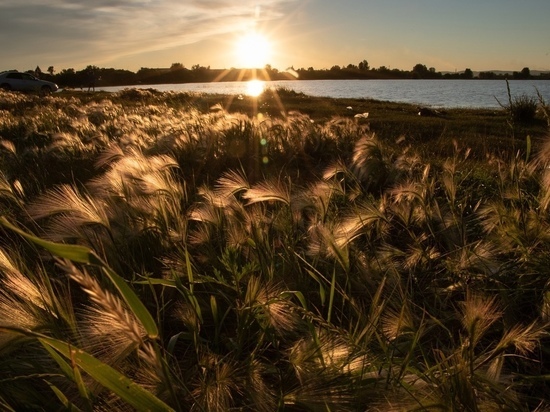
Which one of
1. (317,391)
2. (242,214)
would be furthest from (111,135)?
(317,391)

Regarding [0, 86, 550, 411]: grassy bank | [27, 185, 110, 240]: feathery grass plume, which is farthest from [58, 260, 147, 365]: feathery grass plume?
[27, 185, 110, 240]: feathery grass plume

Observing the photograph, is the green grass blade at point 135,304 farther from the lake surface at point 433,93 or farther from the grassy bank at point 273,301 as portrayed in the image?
the lake surface at point 433,93

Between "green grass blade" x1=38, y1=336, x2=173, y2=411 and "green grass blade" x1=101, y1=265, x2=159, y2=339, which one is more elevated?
"green grass blade" x1=101, y1=265, x2=159, y2=339

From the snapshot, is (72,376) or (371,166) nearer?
(72,376)

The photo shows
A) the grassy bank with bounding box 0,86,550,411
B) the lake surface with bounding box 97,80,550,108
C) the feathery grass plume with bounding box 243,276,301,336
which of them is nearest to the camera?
the grassy bank with bounding box 0,86,550,411

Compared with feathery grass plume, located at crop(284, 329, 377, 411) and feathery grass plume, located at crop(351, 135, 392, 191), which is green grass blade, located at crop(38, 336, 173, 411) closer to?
A: feathery grass plume, located at crop(284, 329, 377, 411)

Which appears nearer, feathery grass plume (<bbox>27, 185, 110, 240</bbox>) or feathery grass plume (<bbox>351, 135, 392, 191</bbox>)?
feathery grass plume (<bbox>27, 185, 110, 240</bbox>)

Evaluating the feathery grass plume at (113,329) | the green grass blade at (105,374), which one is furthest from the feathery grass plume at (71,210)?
the green grass blade at (105,374)

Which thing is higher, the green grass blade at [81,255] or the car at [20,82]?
the car at [20,82]

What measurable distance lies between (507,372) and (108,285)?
4.34ft

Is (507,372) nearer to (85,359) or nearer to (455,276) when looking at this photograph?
(455,276)

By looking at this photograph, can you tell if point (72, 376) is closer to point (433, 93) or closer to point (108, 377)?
point (108, 377)

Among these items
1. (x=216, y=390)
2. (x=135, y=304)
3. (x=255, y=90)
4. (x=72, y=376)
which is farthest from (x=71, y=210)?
(x=255, y=90)

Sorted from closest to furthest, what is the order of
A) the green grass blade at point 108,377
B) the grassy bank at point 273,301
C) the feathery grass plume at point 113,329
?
the feathery grass plume at point 113,329 → the green grass blade at point 108,377 → the grassy bank at point 273,301
